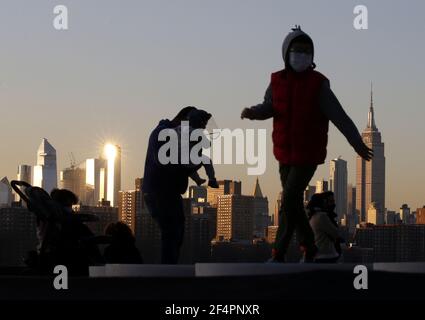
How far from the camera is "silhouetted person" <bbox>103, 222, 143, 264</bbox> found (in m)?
12.0

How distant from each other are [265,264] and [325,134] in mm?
1882

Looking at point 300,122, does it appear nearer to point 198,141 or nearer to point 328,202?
point 198,141

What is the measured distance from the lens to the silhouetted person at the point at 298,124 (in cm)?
1016

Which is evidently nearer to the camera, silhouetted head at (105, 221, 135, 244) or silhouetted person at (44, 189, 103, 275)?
silhouetted person at (44, 189, 103, 275)

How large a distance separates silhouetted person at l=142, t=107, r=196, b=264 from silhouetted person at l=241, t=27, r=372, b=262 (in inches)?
55.9

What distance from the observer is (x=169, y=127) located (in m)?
11.7

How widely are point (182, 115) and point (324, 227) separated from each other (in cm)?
265

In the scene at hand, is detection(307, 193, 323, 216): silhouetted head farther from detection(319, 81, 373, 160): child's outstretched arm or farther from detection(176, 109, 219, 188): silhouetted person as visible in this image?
detection(319, 81, 373, 160): child's outstretched arm

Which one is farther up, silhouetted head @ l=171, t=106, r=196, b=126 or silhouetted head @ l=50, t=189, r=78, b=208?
silhouetted head @ l=171, t=106, r=196, b=126

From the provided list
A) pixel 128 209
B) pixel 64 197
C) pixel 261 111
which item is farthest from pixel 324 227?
pixel 128 209

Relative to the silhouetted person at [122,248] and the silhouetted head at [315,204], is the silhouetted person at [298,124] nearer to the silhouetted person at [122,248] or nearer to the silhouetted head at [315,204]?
the silhouetted person at [122,248]

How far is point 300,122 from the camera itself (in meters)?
10.2

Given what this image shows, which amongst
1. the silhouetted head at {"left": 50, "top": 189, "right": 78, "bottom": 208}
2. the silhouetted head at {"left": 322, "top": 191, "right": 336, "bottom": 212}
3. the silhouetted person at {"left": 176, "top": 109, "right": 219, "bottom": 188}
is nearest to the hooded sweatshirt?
the silhouetted person at {"left": 176, "top": 109, "right": 219, "bottom": 188}

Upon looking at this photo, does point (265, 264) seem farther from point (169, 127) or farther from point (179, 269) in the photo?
point (169, 127)
